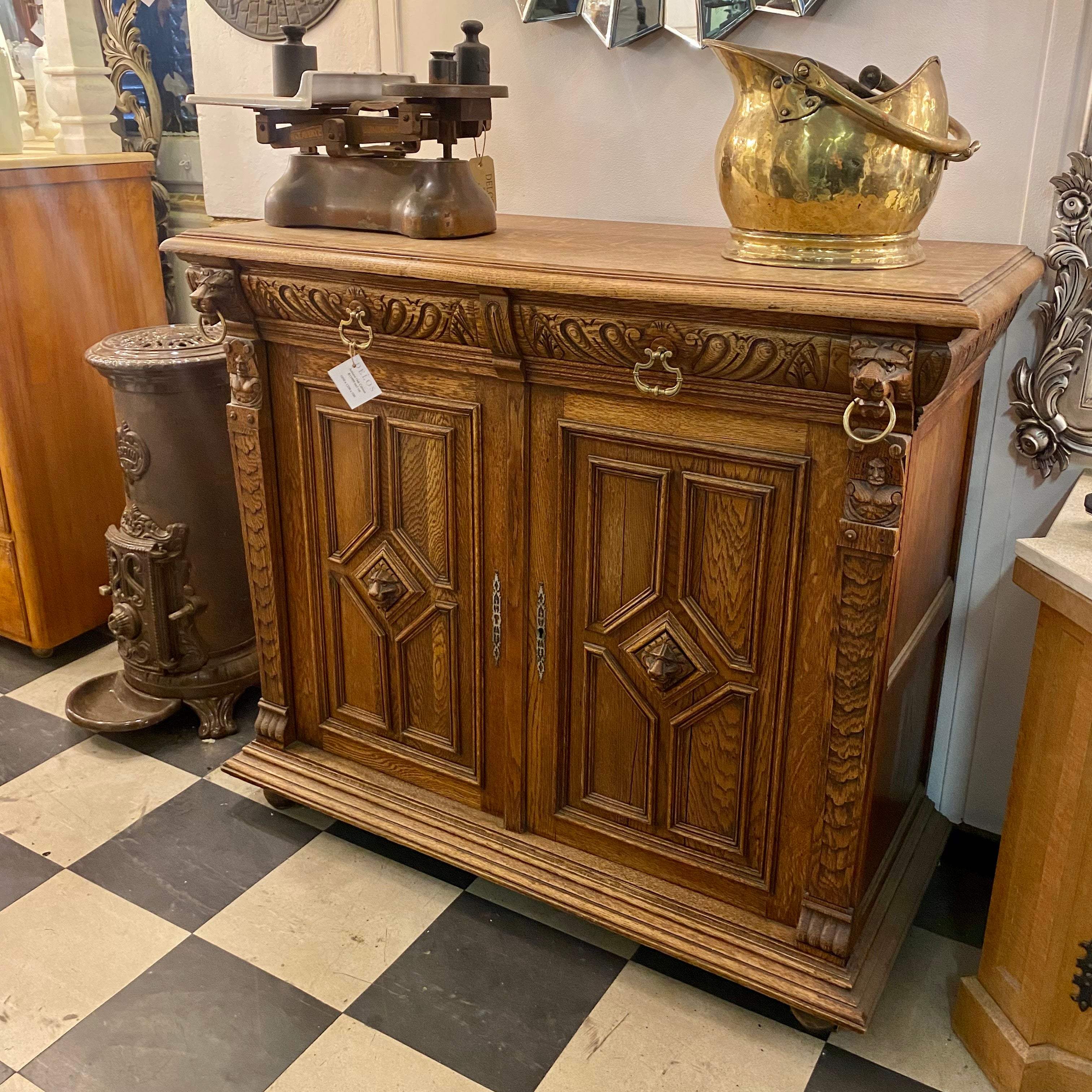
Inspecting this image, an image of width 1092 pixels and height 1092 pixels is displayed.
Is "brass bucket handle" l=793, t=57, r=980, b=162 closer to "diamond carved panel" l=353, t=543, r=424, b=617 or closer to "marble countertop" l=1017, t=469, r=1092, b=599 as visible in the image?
"marble countertop" l=1017, t=469, r=1092, b=599

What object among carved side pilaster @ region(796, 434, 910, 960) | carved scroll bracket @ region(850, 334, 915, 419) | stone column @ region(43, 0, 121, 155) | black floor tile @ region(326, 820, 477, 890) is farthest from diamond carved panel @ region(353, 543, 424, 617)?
stone column @ region(43, 0, 121, 155)

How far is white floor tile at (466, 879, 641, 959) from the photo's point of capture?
1939 millimetres

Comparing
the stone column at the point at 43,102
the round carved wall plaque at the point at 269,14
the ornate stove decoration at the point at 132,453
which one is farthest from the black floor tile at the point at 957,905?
the stone column at the point at 43,102

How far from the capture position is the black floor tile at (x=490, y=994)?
170cm

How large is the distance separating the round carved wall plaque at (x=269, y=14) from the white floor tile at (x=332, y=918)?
1777mm

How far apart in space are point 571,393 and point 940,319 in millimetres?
590

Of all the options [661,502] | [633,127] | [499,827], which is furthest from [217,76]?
[499,827]

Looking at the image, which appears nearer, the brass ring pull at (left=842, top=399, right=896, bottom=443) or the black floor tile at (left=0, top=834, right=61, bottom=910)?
the brass ring pull at (left=842, top=399, right=896, bottom=443)

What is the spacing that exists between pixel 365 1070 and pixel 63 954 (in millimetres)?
644

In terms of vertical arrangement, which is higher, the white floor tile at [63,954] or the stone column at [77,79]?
the stone column at [77,79]

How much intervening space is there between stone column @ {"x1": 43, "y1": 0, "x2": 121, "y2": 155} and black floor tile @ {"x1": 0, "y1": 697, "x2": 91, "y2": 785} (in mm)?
1500

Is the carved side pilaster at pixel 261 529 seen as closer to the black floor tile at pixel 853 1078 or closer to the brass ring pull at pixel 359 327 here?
the brass ring pull at pixel 359 327

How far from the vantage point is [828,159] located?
4.53 feet

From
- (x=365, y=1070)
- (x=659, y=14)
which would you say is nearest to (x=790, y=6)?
(x=659, y=14)
